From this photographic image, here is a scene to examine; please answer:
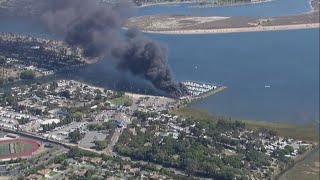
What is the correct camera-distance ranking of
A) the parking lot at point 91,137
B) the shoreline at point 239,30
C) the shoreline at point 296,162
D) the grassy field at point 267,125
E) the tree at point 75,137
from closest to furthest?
the shoreline at point 296,162, the grassy field at point 267,125, the parking lot at point 91,137, the tree at point 75,137, the shoreline at point 239,30

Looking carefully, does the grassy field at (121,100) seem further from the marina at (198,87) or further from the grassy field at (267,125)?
the marina at (198,87)

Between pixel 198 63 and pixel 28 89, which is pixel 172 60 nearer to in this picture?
pixel 198 63

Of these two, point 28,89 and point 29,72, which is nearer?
point 28,89

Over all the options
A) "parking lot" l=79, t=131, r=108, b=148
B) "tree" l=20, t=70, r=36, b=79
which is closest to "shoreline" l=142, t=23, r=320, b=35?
"tree" l=20, t=70, r=36, b=79

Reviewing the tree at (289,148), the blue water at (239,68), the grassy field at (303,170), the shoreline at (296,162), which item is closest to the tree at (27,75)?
the blue water at (239,68)

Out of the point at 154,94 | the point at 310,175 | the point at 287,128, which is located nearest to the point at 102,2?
the point at 154,94

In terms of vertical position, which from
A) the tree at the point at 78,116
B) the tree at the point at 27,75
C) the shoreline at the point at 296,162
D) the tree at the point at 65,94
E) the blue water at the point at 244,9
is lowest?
the shoreline at the point at 296,162
